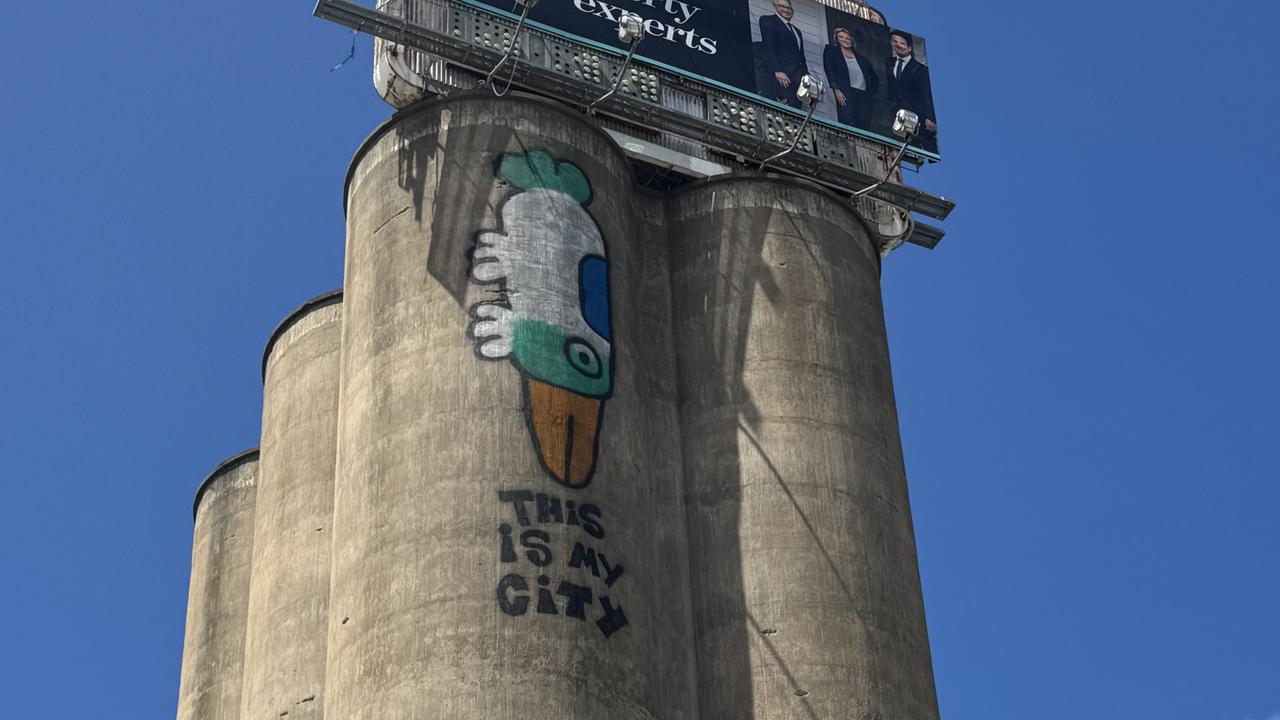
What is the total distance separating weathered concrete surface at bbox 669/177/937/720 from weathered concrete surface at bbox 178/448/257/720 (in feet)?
47.6

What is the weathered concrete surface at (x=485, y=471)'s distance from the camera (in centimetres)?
3641

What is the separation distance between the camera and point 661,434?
43.2 m

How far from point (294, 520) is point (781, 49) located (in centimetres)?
1931

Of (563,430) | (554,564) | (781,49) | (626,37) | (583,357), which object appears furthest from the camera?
(781,49)

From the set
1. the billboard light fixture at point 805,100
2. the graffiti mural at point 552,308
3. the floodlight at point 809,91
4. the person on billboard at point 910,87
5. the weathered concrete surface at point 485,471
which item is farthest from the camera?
the person on billboard at point 910,87

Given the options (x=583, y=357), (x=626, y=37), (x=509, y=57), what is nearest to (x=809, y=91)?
(x=626, y=37)

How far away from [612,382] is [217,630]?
1566 centimetres

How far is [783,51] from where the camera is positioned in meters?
52.9

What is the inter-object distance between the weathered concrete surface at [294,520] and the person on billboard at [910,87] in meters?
17.4

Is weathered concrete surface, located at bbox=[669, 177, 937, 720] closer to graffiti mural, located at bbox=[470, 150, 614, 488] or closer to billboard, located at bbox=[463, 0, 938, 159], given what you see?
graffiti mural, located at bbox=[470, 150, 614, 488]

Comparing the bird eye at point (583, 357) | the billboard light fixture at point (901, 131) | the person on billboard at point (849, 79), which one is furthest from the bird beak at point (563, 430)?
the person on billboard at point (849, 79)

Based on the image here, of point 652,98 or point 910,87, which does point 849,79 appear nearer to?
point 910,87

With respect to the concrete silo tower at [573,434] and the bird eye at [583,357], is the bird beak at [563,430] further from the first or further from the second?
the bird eye at [583,357]

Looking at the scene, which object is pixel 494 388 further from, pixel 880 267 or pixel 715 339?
A: pixel 880 267
